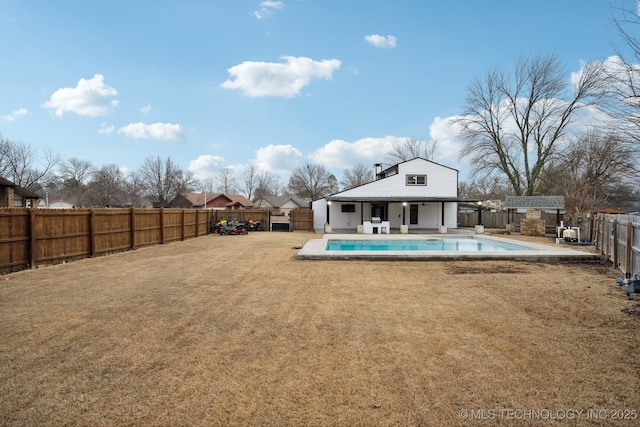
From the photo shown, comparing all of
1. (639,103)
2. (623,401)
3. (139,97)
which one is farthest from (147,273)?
(139,97)

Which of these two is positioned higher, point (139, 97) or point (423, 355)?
point (139, 97)

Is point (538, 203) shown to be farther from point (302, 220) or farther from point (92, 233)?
point (92, 233)

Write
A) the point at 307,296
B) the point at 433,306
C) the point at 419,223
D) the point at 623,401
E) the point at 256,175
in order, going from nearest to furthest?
the point at 623,401 → the point at 433,306 → the point at 307,296 → the point at 419,223 → the point at 256,175

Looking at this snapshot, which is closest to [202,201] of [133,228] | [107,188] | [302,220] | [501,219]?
A: [107,188]

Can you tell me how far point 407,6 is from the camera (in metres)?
14.8

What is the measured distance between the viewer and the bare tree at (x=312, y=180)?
66.4 meters

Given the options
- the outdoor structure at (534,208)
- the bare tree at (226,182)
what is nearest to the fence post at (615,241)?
the outdoor structure at (534,208)

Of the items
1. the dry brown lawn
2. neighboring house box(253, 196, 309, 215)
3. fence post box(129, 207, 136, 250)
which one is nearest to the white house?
fence post box(129, 207, 136, 250)

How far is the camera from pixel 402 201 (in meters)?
23.2

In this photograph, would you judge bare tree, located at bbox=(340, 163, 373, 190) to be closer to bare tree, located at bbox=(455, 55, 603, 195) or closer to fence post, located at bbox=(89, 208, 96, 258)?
bare tree, located at bbox=(455, 55, 603, 195)

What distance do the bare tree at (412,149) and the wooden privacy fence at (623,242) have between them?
34273 mm

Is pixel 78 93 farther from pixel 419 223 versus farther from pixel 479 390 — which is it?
pixel 479 390

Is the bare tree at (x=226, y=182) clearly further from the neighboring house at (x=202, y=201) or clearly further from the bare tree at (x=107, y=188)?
the bare tree at (x=107, y=188)

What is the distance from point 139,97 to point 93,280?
1777 centimetres
